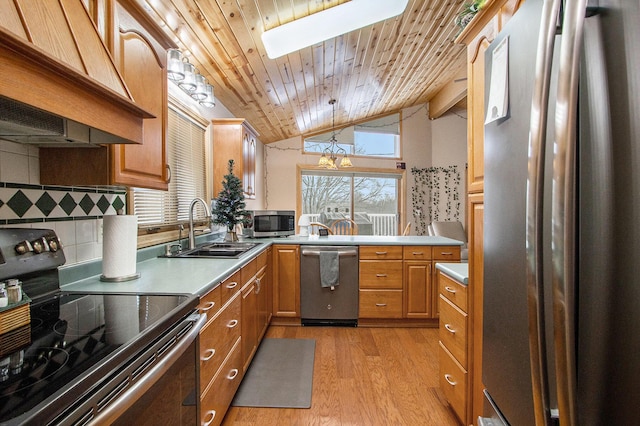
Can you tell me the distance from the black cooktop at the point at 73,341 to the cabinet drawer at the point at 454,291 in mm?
1304

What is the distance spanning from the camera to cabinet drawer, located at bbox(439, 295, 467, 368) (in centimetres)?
158

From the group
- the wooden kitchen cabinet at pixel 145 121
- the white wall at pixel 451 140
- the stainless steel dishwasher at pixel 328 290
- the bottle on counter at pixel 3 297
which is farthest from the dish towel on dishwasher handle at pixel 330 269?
the white wall at pixel 451 140

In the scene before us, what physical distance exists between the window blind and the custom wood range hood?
1.06 meters

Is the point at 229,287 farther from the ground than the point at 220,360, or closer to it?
farther from the ground

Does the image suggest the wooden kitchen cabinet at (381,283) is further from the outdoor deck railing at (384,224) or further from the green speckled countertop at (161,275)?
the outdoor deck railing at (384,224)

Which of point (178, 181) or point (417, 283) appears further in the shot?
point (417, 283)

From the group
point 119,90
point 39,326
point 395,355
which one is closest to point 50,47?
point 119,90

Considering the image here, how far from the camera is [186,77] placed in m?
2.10

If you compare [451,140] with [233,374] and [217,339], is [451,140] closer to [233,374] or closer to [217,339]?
[233,374]

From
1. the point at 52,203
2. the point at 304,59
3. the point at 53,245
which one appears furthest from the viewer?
the point at 304,59

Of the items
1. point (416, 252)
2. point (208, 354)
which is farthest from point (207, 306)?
point (416, 252)

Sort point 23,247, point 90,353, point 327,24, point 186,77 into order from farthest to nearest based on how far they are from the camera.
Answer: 1. point 327,24
2. point 186,77
3. point 23,247
4. point 90,353

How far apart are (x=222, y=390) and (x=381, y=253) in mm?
1964

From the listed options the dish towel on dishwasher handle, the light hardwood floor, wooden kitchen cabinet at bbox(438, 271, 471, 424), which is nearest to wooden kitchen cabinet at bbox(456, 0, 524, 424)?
wooden kitchen cabinet at bbox(438, 271, 471, 424)
